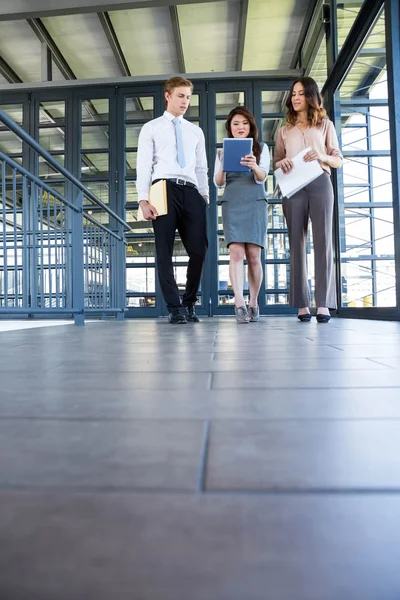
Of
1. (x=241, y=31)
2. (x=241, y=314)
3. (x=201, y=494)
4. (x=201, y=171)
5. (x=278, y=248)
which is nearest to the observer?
(x=201, y=494)

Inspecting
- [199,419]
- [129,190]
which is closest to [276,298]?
[129,190]

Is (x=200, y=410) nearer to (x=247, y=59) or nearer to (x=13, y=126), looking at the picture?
(x=13, y=126)

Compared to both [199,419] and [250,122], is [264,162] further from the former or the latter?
[199,419]

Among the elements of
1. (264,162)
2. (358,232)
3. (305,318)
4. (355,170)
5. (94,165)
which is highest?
(94,165)

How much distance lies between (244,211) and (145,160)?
0.57 m

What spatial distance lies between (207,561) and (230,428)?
222 millimetres

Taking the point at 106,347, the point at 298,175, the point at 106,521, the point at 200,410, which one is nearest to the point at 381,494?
the point at 106,521

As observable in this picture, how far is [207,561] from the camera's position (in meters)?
0.22

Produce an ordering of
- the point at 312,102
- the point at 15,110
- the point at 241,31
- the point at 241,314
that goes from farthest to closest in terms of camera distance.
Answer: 1. the point at 15,110
2. the point at 241,31
3. the point at 241,314
4. the point at 312,102

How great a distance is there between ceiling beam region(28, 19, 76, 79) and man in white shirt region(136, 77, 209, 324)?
2.82 m

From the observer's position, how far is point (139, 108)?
199 inches

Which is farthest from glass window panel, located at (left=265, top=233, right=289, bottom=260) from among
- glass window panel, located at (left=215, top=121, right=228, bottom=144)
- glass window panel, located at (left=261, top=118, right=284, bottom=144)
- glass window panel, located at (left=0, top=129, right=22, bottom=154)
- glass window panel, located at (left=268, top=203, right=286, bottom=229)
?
glass window panel, located at (left=0, top=129, right=22, bottom=154)

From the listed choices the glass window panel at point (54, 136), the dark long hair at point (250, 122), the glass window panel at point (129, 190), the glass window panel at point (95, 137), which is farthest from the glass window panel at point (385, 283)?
the glass window panel at point (54, 136)

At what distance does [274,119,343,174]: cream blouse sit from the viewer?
251cm
